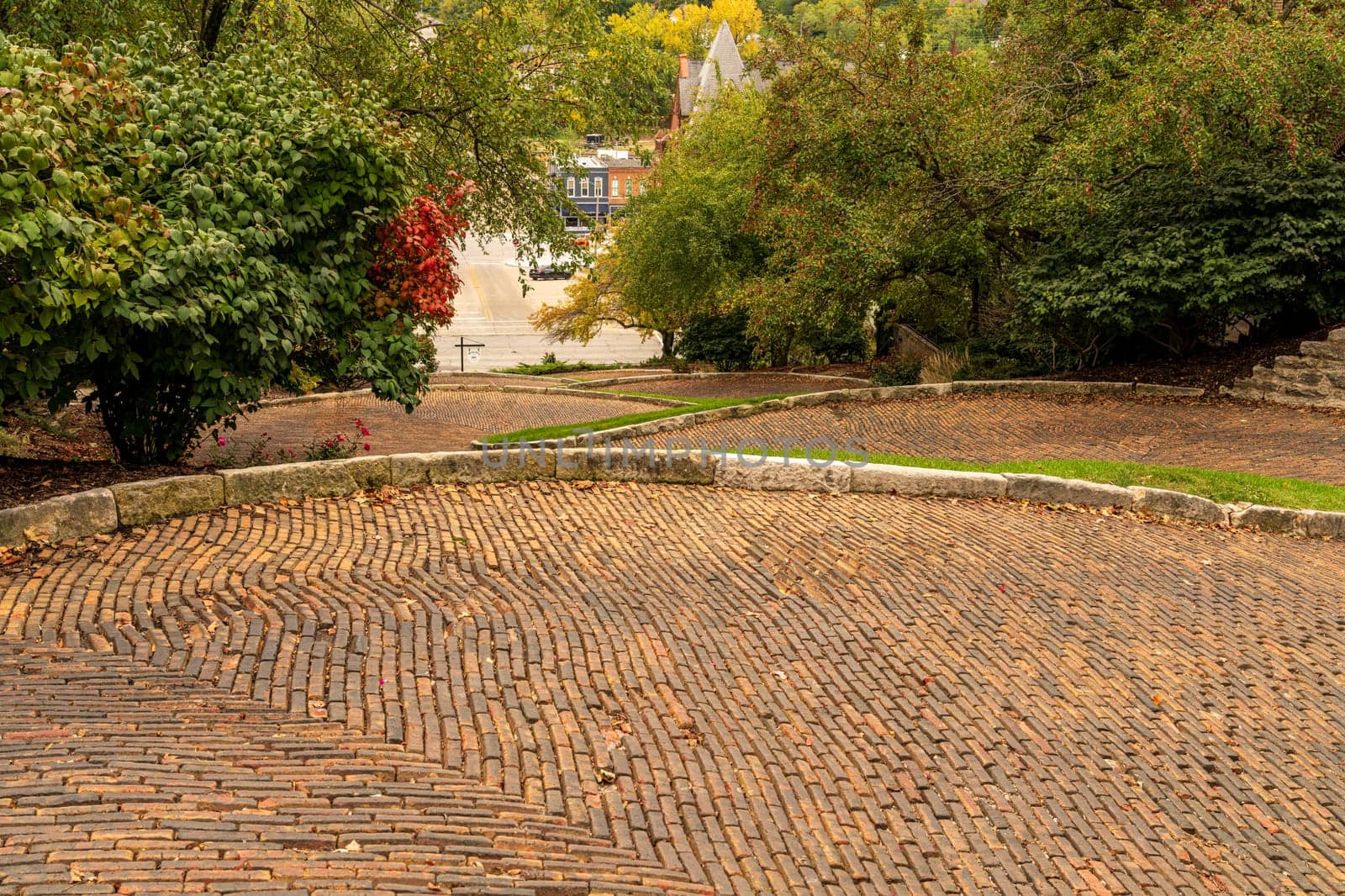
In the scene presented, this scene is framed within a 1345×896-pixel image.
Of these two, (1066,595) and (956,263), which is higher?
(956,263)

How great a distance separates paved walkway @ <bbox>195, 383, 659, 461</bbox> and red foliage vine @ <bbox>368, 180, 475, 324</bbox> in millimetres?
3033

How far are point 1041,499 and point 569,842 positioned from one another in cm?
811

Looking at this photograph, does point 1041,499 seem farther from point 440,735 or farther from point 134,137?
point 134,137

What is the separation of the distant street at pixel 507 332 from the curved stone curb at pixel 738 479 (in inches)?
1279

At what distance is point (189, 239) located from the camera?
27.3 ft

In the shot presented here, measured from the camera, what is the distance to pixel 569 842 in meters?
4.75

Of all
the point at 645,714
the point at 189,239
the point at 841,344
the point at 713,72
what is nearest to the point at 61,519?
the point at 189,239

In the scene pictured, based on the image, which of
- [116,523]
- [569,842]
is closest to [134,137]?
[116,523]

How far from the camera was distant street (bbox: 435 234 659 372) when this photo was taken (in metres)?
51.8

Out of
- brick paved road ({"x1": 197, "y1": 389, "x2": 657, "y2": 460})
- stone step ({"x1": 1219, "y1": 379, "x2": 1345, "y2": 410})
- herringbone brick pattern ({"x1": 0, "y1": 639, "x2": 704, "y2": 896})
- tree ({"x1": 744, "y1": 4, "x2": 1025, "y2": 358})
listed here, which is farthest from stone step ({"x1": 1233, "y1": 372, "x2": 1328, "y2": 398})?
herringbone brick pattern ({"x1": 0, "y1": 639, "x2": 704, "y2": 896})

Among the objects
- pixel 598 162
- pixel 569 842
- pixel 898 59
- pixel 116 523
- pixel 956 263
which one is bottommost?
pixel 569 842

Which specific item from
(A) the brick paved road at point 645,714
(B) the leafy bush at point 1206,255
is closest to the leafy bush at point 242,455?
(A) the brick paved road at point 645,714

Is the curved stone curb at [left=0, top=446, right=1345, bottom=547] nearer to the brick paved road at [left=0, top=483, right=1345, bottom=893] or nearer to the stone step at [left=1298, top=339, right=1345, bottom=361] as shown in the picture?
the brick paved road at [left=0, top=483, right=1345, bottom=893]

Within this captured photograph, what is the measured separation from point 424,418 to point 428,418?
8 centimetres
